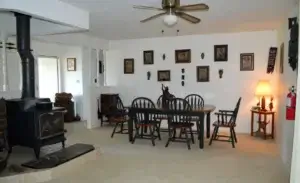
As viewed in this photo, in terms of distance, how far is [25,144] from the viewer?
3695 mm

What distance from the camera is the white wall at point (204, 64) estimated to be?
585 cm

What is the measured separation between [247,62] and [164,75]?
77.7 inches

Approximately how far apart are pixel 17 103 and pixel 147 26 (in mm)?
2801

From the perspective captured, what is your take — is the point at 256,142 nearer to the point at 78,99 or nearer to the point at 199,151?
the point at 199,151

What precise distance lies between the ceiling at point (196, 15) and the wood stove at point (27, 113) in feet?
2.66

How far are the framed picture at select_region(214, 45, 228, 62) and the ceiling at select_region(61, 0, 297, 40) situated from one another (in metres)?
0.43

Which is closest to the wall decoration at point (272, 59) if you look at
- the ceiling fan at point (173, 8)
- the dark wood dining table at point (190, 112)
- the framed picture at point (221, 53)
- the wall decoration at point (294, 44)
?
the framed picture at point (221, 53)

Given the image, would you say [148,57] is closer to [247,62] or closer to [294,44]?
[247,62]

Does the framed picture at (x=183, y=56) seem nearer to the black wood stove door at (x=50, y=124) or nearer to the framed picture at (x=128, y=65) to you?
the framed picture at (x=128, y=65)

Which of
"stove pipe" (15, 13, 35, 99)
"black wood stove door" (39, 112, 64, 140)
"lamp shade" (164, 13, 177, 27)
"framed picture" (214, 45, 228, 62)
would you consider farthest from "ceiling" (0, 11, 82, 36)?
"framed picture" (214, 45, 228, 62)

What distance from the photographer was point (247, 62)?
19.4 feet

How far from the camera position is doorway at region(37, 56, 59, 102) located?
26.3ft

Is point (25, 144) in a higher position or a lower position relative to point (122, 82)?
lower

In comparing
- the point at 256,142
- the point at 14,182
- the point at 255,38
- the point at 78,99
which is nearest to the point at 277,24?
the point at 255,38
